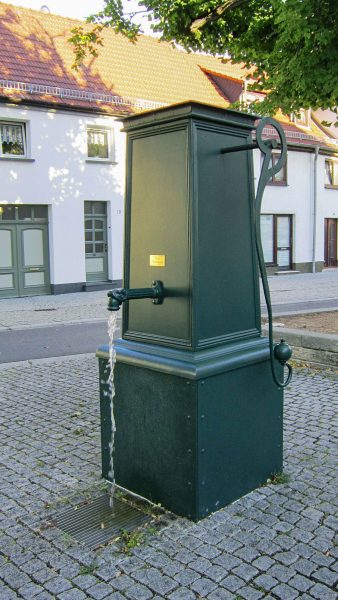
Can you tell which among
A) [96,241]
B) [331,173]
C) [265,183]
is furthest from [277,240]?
[265,183]

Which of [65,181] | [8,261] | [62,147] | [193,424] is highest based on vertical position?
[62,147]

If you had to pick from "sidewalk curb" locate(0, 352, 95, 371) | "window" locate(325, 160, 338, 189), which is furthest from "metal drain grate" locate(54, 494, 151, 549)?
"window" locate(325, 160, 338, 189)

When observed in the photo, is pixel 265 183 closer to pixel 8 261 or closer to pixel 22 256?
pixel 8 261

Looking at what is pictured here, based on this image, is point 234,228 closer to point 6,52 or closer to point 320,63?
point 320,63

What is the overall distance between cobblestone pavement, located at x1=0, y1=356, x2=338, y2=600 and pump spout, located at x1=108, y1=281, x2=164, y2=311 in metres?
1.29

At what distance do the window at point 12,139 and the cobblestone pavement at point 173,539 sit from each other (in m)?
12.9

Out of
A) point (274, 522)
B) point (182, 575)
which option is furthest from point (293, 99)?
point (182, 575)

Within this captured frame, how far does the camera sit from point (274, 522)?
3311mm

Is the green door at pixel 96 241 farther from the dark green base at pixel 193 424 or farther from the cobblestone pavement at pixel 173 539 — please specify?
the dark green base at pixel 193 424

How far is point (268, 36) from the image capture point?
29.0 ft

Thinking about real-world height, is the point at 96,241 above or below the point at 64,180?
below

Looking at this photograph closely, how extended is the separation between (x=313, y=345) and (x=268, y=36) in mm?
4930

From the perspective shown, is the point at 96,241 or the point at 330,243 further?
the point at 330,243

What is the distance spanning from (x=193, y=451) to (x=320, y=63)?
6037mm
